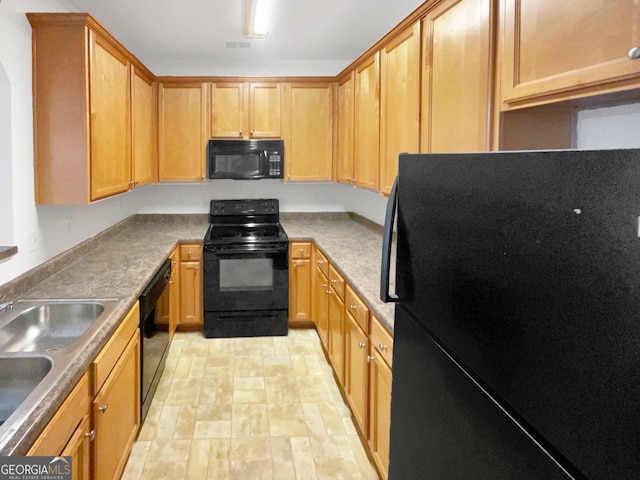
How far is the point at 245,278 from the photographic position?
4.55 meters

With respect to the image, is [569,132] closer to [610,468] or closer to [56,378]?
[610,468]

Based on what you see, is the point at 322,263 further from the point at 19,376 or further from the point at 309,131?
the point at 19,376

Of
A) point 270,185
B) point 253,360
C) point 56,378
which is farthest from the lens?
point 270,185

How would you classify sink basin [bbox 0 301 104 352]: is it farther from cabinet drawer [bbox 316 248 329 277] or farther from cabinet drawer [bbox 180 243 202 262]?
cabinet drawer [bbox 180 243 202 262]

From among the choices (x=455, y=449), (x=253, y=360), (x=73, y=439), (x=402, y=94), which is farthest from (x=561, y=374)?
(x=253, y=360)

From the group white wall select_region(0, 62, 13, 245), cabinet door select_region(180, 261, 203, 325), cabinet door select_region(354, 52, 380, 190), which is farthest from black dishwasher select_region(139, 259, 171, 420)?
cabinet door select_region(354, 52, 380, 190)

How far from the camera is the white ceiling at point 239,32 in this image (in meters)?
3.41

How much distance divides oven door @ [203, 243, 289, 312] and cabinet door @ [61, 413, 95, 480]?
2644 millimetres

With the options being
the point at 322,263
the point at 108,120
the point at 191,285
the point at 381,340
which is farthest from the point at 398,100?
the point at 191,285

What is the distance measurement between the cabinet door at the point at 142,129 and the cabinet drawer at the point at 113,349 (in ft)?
5.10

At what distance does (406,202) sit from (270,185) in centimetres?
413

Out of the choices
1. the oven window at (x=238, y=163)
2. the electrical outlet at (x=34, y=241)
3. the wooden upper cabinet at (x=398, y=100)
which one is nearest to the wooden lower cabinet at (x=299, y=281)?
the oven window at (x=238, y=163)

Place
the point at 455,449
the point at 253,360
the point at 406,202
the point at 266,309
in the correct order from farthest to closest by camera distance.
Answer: the point at 266,309, the point at 253,360, the point at 406,202, the point at 455,449

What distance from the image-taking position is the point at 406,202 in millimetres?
1318
